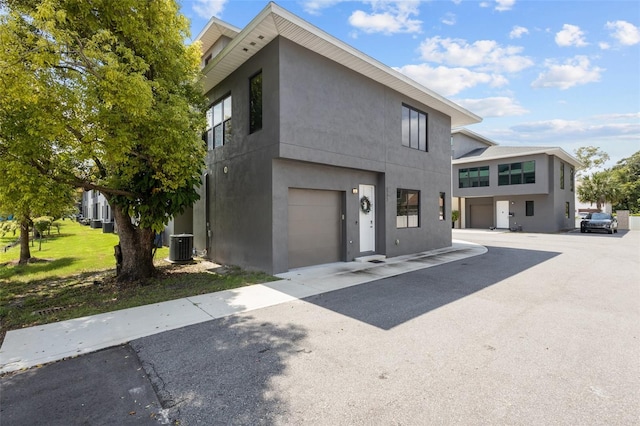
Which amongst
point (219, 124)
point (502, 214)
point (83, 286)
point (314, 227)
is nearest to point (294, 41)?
point (219, 124)

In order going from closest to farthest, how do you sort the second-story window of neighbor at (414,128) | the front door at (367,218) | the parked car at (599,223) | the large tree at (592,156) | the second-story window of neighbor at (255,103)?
the second-story window of neighbor at (255,103) → the front door at (367,218) → the second-story window of neighbor at (414,128) → the parked car at (599,223) → the large tree at (592,156)

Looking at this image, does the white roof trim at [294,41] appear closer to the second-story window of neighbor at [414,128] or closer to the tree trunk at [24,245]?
the second-story window of neighbor at [414,128]

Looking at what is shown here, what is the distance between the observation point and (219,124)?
423 inches

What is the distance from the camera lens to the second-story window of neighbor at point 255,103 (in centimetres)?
852

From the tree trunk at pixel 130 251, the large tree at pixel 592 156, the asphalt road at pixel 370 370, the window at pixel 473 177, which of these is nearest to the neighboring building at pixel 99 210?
the tree trunk at pixel 130 251

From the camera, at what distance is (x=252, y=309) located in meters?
5.33

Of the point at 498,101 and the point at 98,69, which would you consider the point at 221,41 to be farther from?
the point at 498,101

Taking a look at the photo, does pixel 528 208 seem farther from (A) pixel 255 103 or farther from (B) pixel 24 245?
(B) pixel 24 245

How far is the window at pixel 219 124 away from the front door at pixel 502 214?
24.7m

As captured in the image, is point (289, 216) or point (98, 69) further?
point (289, 216)

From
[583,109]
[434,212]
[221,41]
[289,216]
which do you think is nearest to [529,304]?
[289,216]

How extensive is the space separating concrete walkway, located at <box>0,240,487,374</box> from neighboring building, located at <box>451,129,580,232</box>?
20777mm

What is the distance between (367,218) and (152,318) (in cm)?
728

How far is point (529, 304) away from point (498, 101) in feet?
116
